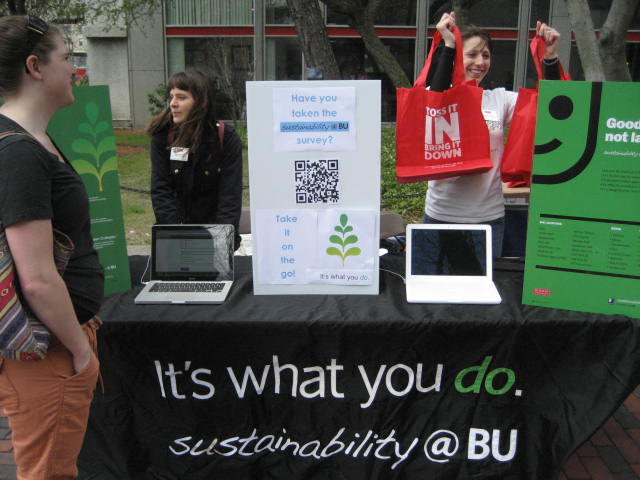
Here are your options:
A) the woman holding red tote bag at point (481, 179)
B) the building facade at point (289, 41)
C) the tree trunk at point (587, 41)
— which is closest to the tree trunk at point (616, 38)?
the tree trunk at point (587, 41)

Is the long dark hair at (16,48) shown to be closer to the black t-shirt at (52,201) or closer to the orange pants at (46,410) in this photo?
the black t-shirt at (52,201)

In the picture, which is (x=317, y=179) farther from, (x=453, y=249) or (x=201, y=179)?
(x=201, y=179)

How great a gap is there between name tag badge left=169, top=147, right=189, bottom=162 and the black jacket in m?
0.03

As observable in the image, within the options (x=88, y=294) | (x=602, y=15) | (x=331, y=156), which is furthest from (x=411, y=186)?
(x=602, y=15)

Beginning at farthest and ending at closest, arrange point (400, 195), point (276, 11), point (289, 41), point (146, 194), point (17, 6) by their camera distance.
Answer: point (289, 41) → point (276, 11) → point (17, 6) → point (146, 194) → point (400, 195)

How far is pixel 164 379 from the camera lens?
7.28 feet

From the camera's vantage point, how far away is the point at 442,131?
241cm

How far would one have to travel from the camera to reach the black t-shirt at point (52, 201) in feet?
4.47

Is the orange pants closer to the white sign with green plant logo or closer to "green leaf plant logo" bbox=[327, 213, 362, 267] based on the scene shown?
the white sign with green plant logo

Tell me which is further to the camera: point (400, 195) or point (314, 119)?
point (400, 195)

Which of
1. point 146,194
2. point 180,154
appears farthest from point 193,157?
point 146,194

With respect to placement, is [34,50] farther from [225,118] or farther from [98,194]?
[225,118]

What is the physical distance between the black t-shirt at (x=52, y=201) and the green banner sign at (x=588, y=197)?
156 centimetres

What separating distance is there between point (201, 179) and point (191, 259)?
25.9 inches
